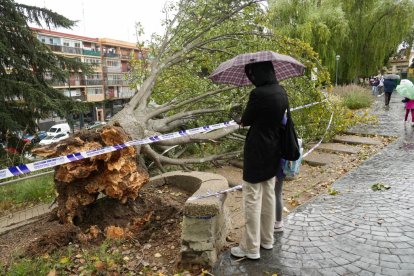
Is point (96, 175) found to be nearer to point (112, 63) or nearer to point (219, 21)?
point (219, 21)

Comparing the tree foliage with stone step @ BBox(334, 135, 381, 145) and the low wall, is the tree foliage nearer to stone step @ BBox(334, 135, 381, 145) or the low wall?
stone step @ BBox(334, 135, 381, 145)

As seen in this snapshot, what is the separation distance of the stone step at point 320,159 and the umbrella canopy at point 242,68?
320cm

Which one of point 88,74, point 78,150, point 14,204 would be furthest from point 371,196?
point 88,74

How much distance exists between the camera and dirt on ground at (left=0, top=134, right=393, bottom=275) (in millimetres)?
3281

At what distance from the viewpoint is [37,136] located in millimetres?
13438

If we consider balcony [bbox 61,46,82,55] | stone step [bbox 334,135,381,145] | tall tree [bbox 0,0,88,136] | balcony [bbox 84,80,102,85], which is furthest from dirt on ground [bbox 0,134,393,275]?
balcony [bbox 84,80,102,85]

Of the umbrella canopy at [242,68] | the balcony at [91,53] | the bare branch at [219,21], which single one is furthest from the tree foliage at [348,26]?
the balcony at [91,53]

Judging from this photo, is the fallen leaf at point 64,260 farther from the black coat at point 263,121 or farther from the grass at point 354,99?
the grass at point 354,99

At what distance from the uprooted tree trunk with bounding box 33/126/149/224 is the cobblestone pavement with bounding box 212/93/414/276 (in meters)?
1.44

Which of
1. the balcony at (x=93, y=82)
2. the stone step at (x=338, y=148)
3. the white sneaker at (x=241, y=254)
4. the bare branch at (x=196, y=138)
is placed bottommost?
the balcony at (x=93, y=82)

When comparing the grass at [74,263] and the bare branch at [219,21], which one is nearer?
the grass at [74,263]

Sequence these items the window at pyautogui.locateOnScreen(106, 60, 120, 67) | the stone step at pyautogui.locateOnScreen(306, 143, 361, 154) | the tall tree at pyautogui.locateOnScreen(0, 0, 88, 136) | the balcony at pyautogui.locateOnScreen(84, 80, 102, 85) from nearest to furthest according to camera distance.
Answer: the stone step at pyautogui.locateOnScreen(306, 143, 361, 154)
the tall tree at pyautogui.locateOnScreen(0, 0, 88, 136)
the balcony at pyautogui.locateOnScreen(84, 80, 102, 85)
the window at pyautogui.locateOnScreen(106, 60, 120, 67)

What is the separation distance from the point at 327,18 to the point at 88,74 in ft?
43.9

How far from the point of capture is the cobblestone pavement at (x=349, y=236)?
3055 mm
